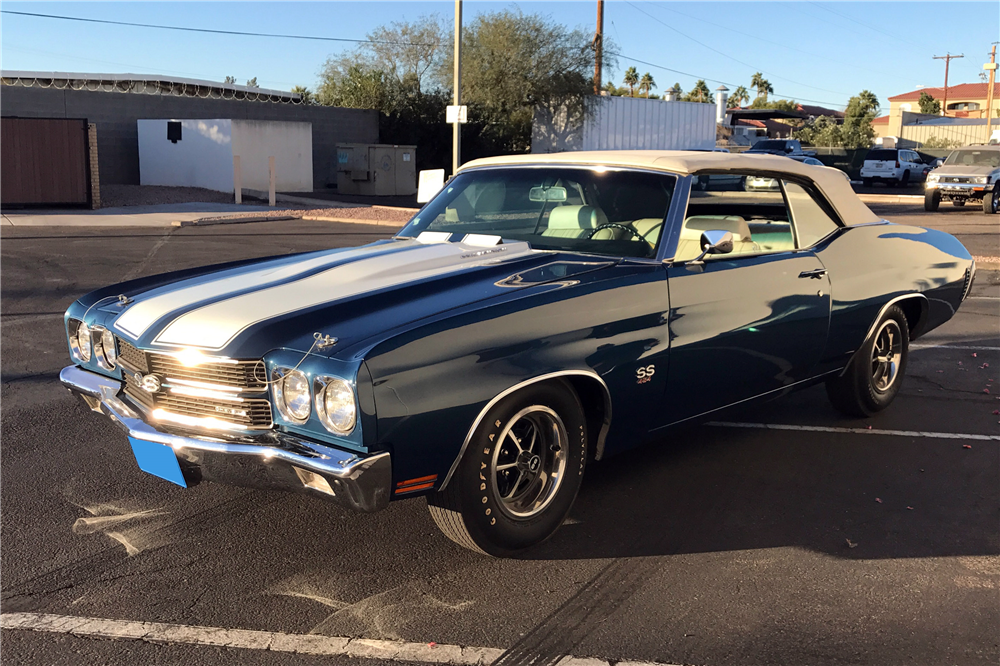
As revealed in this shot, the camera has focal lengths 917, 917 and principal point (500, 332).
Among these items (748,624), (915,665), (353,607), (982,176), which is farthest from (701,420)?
(982,176)

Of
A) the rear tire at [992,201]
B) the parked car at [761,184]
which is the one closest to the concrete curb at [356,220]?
the parked car at [761,184]

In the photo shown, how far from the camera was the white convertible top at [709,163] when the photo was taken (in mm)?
4566

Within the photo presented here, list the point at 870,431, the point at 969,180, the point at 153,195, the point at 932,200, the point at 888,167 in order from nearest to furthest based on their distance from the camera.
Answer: the point at 870,431 < the point at 969,180 < the point at 932,200 < the point at 153,195 < the point at 888,167

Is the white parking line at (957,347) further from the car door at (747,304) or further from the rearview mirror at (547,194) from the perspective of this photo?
the rearview mirror at (547,194)

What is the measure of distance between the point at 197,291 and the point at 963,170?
2558 centimetres

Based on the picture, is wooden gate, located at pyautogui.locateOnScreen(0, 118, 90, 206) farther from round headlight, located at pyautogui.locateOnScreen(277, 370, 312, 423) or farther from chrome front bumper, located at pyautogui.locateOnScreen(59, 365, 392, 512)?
round headlight, located at pyautogui.locateOnScreen(277, 370, 312, 423)

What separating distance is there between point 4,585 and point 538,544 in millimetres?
2055

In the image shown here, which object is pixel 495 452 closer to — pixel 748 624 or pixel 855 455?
pixel 748 624

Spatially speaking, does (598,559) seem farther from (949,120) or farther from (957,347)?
(949,120)

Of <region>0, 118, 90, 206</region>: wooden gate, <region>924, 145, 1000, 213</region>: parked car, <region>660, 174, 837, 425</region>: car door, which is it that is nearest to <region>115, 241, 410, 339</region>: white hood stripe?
<region>660, 174, 837, 425</region>: car door

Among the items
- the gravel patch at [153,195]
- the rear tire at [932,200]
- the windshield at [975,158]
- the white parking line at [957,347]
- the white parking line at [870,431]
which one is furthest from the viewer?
the windshield at [975,158]

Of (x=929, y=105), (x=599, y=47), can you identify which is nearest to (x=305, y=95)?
(x=599, y=47)

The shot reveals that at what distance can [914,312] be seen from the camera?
6.01m

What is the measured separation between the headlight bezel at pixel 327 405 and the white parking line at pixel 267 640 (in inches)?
27.7
